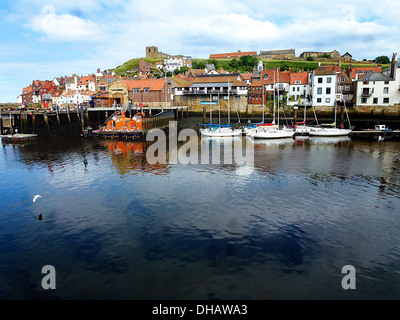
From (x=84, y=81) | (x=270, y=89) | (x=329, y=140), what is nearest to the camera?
(x=329, y=140)

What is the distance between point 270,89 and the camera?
88938 mm

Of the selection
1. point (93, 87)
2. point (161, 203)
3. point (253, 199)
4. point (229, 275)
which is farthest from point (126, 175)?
point (93, 87)

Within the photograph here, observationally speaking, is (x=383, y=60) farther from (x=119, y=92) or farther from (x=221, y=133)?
(x=119, y=92)

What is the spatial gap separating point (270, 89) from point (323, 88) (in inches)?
606

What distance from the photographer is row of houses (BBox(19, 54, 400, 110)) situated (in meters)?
73.8

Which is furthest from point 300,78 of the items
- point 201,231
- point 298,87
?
point 201,231

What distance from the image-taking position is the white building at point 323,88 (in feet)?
259

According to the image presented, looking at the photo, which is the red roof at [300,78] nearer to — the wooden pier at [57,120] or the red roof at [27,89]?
the wooden pier at [57,120]

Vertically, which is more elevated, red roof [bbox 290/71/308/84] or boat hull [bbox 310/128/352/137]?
red roof [bbox 290/71/308/84]

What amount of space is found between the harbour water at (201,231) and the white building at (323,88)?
48.7 m

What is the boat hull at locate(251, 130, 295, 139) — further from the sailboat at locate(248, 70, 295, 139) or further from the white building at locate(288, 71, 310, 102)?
the white building at locate(288, 71, 310, 102)

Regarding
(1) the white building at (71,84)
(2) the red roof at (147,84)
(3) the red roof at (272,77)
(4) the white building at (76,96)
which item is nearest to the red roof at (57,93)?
(4) the white building at (76,96)

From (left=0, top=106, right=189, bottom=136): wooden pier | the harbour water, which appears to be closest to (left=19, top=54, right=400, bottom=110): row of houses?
(left=0, top=106, right=189, bottom=136): wooden pier

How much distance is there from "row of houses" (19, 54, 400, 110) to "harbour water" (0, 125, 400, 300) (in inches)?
1858
